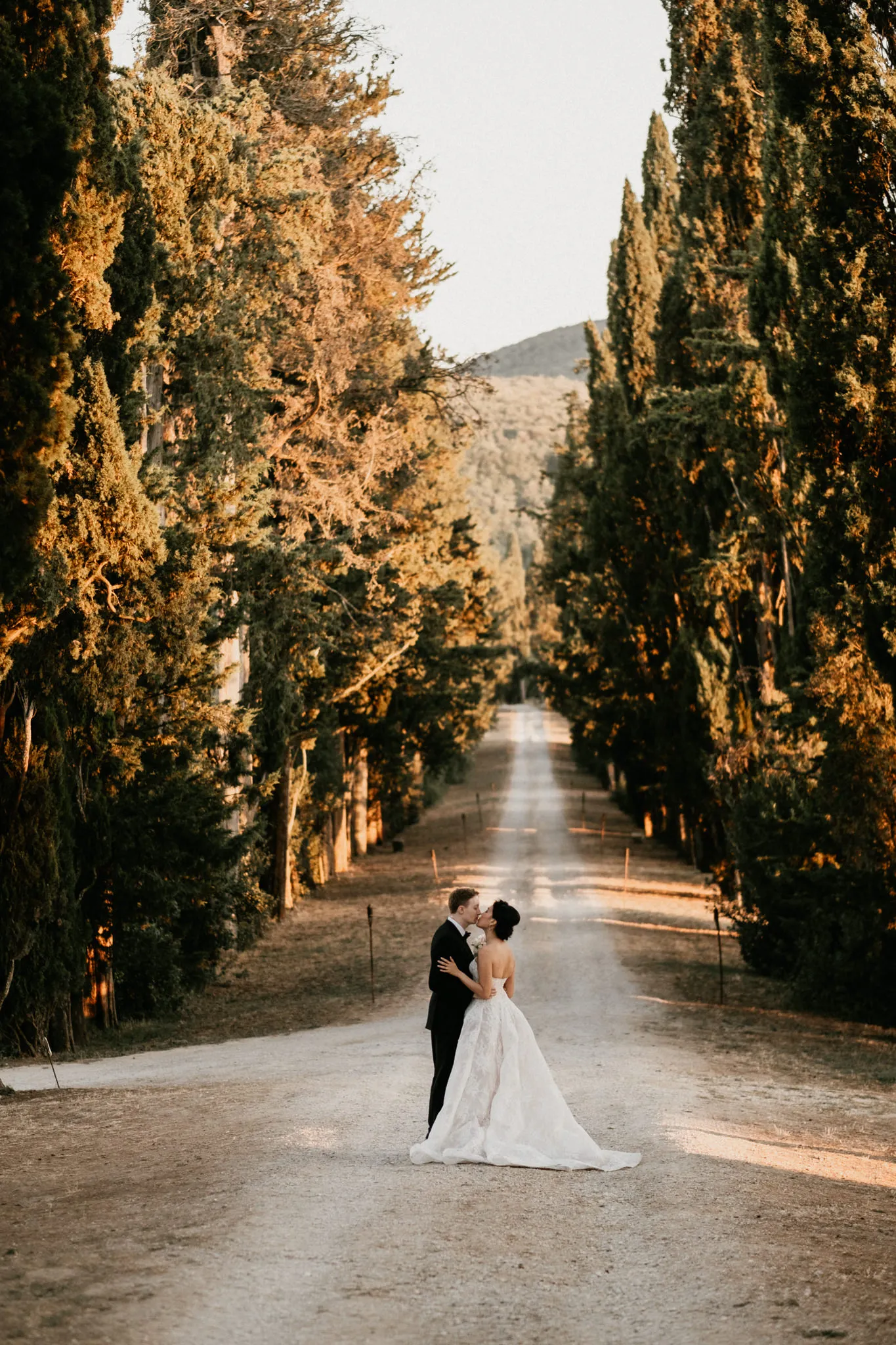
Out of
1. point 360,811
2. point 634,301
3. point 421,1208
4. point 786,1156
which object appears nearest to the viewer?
point 421,1208

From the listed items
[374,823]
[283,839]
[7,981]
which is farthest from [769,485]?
[374,823]

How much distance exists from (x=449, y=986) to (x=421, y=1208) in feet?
5.89

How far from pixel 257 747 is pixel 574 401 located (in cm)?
2810

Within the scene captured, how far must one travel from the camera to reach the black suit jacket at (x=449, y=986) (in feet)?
28.9

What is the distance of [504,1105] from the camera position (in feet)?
28.7

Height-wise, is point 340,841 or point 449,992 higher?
point 449,992

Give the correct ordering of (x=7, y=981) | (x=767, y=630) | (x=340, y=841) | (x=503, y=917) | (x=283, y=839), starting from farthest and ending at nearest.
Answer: (x=340, y=841) → (x=283, y=839) → (x=767, y=630) → (x=7, y=981) → (x=503, y=917)

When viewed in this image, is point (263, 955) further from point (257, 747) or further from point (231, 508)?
point (231, 508)

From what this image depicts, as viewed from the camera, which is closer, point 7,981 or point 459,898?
point 459,898

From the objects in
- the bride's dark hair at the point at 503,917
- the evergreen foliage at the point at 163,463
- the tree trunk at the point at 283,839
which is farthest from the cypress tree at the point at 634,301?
the bride's dark hair at the point at 503,917

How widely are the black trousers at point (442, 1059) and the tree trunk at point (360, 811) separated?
3382 centimetres

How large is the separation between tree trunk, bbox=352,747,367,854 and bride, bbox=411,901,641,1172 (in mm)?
33941

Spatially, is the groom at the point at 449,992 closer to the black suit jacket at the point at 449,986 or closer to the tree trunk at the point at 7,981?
the black suit jacket at the point at 449,986

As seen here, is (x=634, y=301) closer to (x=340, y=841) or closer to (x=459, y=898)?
(x=340, y=841)
